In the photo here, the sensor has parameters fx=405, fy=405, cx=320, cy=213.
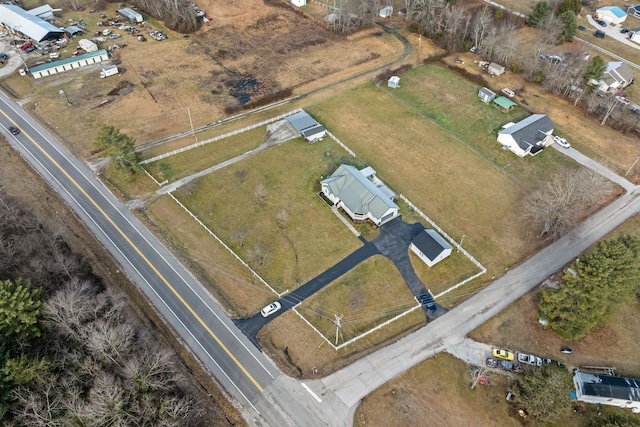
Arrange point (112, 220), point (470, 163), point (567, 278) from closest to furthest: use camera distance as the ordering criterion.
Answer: point (567, 278) < point (112, 220) < point (470, 163)

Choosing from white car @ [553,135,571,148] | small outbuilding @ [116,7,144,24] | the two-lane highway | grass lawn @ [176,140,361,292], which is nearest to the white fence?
grass lawn @ [176,140,361,292]

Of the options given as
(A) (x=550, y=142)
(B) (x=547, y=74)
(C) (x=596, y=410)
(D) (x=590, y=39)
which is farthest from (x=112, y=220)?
(D) (x=590, y=39)

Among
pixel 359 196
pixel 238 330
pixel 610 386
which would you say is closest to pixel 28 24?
pixel 359 196

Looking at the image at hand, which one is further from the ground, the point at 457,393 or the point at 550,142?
the point at 550,142

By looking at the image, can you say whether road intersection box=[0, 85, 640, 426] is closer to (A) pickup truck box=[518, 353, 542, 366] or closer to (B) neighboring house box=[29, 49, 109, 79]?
(A) pickup truck box=[518, 353, 542, 366]

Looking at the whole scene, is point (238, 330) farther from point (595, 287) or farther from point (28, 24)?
point (28, 24)

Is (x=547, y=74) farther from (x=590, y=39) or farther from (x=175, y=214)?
(x=175, y=214)
